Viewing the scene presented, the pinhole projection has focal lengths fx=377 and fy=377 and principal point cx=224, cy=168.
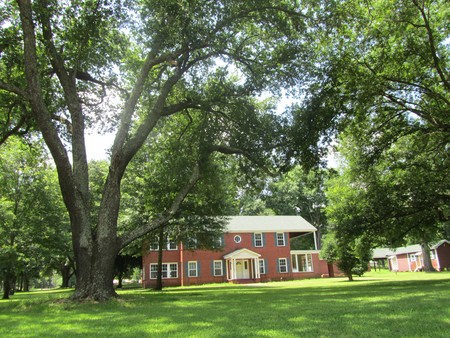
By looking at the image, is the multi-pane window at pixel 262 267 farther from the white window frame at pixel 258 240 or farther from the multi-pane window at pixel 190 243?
the multi-pane window at pixel 190 243

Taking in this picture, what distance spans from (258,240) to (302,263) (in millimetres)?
6165

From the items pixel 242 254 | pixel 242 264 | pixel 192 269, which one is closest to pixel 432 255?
pixel 242 264

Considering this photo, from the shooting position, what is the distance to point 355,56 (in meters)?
16.1

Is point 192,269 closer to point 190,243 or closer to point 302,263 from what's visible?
point 190,243

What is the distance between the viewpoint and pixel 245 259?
125 ft

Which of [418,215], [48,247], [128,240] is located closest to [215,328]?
[128,240]

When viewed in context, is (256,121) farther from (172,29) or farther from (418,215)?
(418,215)

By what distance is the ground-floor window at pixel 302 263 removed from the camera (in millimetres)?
40438

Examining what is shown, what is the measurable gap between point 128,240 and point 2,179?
847 inches

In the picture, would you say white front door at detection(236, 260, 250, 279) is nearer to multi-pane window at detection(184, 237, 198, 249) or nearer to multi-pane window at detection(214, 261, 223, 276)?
multi-pane window at detection(214, 261, 223, 276)

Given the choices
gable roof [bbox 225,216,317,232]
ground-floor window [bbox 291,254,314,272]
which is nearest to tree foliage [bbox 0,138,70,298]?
gable roof [bbox 225,216,317,232]

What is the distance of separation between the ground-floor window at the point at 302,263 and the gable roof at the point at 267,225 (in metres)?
3.20

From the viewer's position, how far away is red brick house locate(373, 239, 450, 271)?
46.3 meters

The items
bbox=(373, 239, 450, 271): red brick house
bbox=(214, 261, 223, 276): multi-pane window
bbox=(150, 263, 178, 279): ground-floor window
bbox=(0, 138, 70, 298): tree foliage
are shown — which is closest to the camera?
bbox=(0, 138, 70, 298): tree foliage
